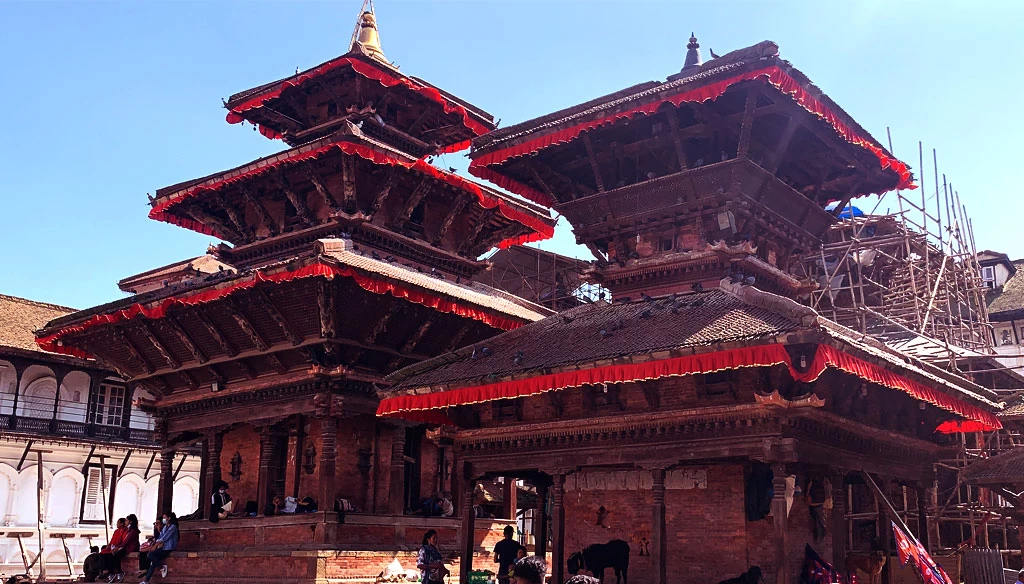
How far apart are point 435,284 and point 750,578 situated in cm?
977

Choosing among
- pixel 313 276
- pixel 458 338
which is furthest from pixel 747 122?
pixel 313 276

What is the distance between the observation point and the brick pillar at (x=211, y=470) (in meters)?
23.1

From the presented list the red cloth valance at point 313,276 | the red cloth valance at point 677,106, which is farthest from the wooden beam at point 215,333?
the red cloth valance at point 677,106

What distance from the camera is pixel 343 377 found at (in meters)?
21.0

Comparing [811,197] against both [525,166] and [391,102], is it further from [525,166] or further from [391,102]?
[391,102]

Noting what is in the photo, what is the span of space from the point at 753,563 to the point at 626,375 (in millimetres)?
4409

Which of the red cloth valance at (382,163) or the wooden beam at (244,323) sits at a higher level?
the red cloth valance at (382,163)

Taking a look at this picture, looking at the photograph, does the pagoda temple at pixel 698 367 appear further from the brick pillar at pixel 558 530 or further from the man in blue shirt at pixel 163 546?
the man in blue shirt at pixel 163 546

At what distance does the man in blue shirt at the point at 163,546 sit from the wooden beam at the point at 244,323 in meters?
4.51

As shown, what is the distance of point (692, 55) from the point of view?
20828 mm

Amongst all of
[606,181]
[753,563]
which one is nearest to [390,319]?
[606,181]

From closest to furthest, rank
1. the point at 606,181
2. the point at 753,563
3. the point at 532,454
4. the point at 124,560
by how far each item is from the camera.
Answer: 1. the point at 753,563
2. the point at 532,454
3. the point at 606,181
4. the point at 124,560

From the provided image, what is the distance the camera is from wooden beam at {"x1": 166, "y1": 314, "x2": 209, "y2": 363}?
2300cm

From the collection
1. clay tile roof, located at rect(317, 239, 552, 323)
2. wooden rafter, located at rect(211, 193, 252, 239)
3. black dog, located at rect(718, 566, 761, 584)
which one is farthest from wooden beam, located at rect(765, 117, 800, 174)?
wooden rafter, located at rect(211, 193, 252, 239)
